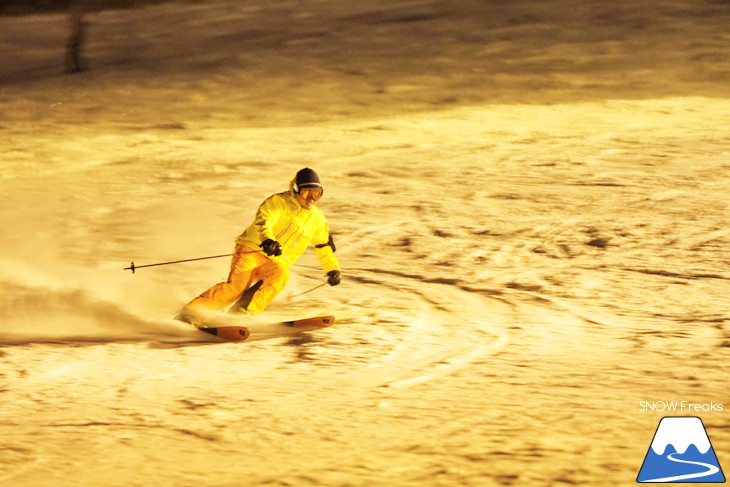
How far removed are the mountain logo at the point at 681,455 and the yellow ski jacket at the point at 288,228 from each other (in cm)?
326

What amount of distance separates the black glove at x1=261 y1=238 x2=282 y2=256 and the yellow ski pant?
380 mm

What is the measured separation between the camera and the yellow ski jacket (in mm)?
7336

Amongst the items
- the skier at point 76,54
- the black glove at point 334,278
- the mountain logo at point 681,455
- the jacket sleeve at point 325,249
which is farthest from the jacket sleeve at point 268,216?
the skier at point 76,54

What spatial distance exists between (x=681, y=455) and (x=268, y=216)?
3.55m

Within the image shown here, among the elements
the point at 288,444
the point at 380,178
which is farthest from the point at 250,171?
the point at 288,444

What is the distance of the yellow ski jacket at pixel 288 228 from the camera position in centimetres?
734

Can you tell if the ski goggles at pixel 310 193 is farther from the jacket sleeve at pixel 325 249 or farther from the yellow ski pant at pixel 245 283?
the yellow ski pant at pixel 245 283

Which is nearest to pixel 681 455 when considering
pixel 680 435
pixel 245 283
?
pixel 680 435

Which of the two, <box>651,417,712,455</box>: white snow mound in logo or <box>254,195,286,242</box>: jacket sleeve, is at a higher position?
<box>254,195,286,242</box>: jacket sleeve

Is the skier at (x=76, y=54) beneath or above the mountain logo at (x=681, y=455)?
above

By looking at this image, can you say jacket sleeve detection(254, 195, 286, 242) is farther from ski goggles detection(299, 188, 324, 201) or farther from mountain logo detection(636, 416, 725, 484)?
mountain logo detection(636, 416, 725, 484)

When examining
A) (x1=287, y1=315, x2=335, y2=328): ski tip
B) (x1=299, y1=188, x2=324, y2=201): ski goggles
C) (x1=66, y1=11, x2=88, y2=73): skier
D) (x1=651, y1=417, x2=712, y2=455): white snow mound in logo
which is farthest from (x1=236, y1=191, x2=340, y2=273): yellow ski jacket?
(x1=66, y1=11, x2=88, y2=73): skier

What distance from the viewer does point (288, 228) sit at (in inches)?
293

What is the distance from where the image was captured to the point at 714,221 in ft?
33.8
